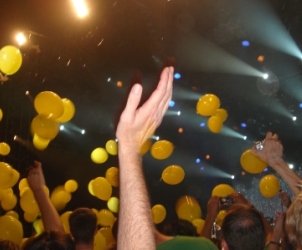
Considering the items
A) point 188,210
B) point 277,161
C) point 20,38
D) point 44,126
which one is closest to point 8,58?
point 44,126

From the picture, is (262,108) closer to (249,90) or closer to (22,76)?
(249,90)

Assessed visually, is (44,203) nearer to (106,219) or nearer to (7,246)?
(7,246)

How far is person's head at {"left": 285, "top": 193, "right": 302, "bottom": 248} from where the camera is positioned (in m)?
1.29

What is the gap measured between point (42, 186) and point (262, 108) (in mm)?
6635

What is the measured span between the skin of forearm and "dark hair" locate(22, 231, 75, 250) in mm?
1114

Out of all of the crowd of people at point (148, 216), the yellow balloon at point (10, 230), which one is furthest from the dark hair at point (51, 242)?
the yellow balloon at point (10, 230)

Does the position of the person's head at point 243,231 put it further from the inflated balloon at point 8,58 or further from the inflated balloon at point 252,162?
the inflated balloon at point 8,58

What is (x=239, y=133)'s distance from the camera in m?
9.26

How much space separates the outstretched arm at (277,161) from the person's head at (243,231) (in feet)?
0.79

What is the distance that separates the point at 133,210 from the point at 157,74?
7438mm

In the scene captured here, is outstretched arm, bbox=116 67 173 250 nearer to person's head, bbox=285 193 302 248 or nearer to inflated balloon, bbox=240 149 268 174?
person's head, bbox=285 193 302 248

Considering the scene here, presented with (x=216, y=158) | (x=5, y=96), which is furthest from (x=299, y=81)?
(x=5, y=96)

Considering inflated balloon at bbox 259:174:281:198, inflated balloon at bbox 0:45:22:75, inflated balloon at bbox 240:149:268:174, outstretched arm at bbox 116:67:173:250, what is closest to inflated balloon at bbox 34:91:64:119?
inflated balloon at bbox 0:45:22:75

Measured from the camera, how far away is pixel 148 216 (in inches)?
38.4
